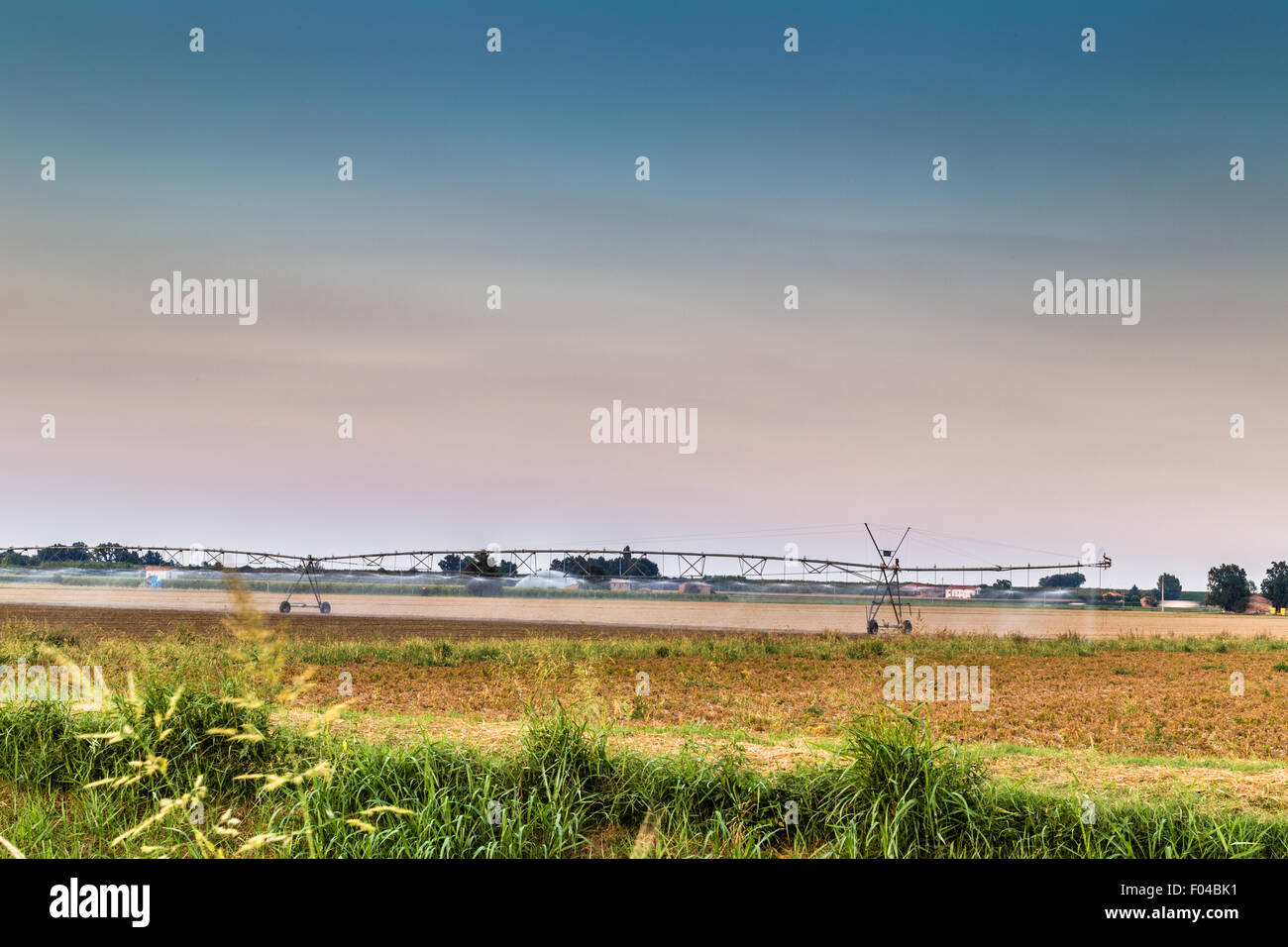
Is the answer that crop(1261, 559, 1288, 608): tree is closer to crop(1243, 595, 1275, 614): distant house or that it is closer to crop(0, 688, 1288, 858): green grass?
crop(1243, 595, 1275, 614): distant house

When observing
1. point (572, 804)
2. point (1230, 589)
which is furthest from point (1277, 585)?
point (572, 804)

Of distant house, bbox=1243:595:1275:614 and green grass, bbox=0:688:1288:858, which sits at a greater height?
green grass, bbox=0:688:1288:858

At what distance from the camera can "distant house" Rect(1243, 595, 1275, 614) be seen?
337ft

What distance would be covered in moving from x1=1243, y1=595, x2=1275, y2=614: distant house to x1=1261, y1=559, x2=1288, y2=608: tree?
34.8 inches

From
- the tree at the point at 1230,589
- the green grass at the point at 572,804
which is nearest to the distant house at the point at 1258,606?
the tree at the point at 1230,589

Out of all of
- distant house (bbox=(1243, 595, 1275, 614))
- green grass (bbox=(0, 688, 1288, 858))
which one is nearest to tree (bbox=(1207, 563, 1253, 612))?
distant house (bbox=(1243, 595, 1275, 614))

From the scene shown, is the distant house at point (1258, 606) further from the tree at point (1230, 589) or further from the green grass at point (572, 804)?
the green grass at point (572, 804)

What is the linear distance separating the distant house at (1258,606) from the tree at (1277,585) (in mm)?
883

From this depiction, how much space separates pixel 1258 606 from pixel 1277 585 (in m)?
7.13
